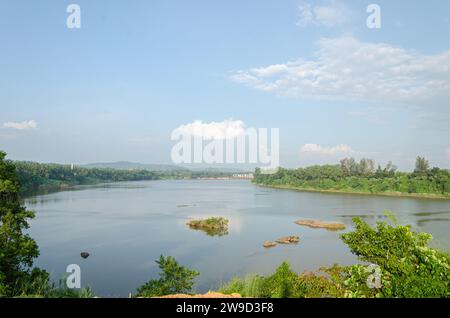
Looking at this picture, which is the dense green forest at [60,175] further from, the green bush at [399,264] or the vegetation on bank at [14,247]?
the green bush at [399,264]

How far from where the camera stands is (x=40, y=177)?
48031 millimetres

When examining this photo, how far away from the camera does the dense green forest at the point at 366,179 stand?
3984 cm

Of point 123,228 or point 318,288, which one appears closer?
point 318,288

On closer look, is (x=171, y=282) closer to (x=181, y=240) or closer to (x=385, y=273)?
(x=385, y=273)

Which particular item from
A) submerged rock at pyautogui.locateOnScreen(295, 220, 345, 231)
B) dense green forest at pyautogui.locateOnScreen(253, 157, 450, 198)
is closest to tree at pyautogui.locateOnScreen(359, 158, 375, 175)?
dense green forest at pyautogui.locateOnScreen(253, 157, 450, 198)

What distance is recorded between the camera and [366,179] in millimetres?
47531

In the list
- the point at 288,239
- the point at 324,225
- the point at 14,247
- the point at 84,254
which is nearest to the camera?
the point at 14,247

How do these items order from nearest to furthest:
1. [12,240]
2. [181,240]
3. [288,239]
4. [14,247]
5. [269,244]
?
1. [14,247]
2. [12,240]
3. [269,244]
4. [288,239]
5. [181,240]

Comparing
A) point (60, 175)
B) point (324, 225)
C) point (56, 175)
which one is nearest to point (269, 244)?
point (324, 225)

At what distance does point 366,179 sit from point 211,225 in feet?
108

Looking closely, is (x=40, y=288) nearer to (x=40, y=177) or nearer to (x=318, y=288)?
(x=318, y=288)

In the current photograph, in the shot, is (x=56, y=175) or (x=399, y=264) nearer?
(x=399, y=264)
